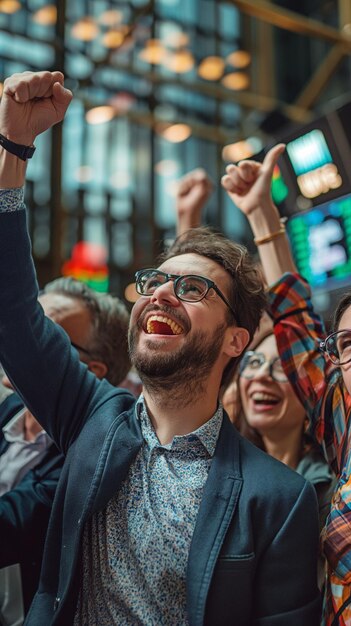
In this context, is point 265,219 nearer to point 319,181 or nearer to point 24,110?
point 24,110

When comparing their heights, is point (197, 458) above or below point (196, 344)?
below

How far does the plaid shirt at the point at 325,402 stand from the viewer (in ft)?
4.90

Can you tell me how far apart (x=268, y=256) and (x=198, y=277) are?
455mm

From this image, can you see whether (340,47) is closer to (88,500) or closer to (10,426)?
(10,426)

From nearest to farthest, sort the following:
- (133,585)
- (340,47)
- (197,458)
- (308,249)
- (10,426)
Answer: (133,585), (197,458), (10,426), (308,249), (340,47)

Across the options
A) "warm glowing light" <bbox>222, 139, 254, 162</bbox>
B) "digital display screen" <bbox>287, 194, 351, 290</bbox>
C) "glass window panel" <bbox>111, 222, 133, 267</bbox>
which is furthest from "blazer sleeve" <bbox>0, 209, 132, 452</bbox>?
"glass window panel" <bbox>111, 222, 133, 267</bbox>

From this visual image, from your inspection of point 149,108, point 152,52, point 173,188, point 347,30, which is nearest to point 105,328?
point 173,188

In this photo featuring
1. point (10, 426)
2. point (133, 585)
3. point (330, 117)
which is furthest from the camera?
point (330, 117)

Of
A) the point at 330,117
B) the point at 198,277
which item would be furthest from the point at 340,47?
the point at 198,277

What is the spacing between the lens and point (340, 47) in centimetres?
565

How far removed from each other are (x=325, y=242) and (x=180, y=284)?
2274mm

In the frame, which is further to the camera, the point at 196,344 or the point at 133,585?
the point at 196,344

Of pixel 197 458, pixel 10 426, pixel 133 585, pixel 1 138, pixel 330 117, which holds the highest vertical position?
pixel 330 117

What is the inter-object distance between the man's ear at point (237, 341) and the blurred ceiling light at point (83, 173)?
1251cm
